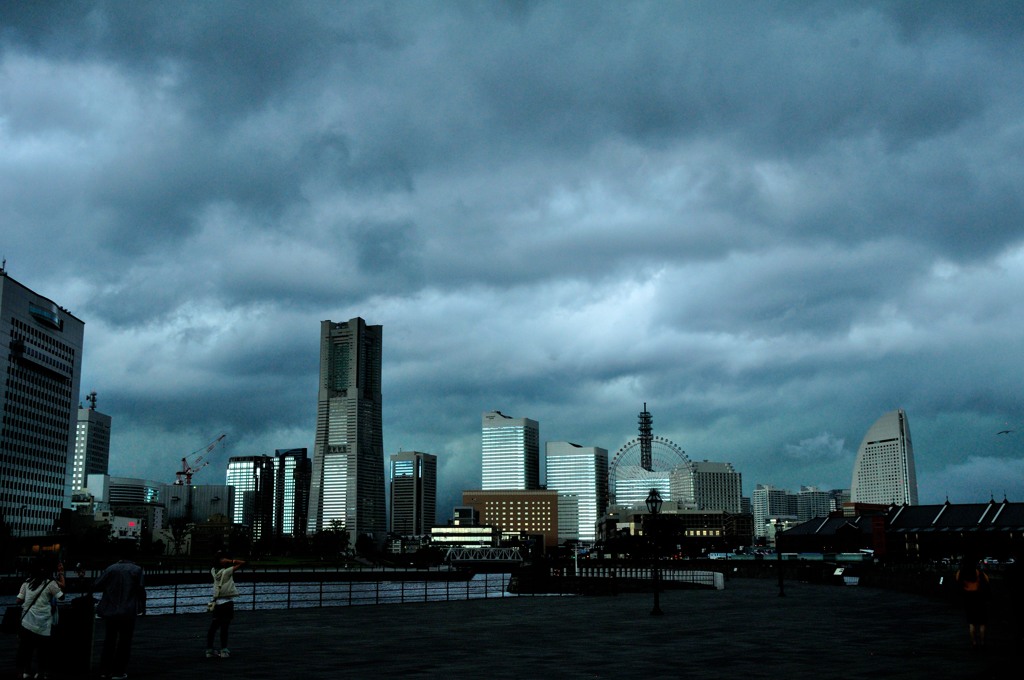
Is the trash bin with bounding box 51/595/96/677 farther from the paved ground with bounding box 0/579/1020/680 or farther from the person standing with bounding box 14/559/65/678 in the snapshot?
the person standing with bounding box 14/559/65/678

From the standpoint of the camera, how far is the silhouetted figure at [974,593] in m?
22.6

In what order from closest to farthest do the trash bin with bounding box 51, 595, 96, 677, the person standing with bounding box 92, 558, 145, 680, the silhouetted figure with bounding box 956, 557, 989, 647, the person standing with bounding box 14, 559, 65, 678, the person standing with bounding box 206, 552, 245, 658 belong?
the person standing with bounding box 14, 559, 65, 678
the person standing with bounding box 92, 558, 145, 680
the trash bin with bounding box 51, 595, 96, 677
the person standing with bounding box 206, 552, 245, 658
the silhouetted figure with bounding box 956, 557, 989, 647

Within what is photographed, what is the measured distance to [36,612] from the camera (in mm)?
17891

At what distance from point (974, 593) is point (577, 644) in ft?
34.0

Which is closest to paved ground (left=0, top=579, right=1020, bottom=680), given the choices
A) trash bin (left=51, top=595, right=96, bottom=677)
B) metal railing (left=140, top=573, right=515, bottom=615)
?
trash bin (left=51, top=595, right=96, bottom=677)

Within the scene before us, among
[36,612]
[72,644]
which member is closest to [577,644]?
[72,644]

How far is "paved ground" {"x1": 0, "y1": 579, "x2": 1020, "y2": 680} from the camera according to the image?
19.9 meters

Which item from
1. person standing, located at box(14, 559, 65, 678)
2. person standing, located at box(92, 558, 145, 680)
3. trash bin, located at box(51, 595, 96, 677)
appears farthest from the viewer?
trash bin, located at box(51, 595, 96, 677)

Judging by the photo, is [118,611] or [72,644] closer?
[118,611]

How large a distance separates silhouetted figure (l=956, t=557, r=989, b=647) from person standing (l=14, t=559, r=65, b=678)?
20432mm

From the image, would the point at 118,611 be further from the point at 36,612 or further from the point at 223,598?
the point at 223,598

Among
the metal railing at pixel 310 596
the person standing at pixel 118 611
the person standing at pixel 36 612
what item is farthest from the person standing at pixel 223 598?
the metal railing at pixel 310 596

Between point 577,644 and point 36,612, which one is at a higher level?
point 36,612

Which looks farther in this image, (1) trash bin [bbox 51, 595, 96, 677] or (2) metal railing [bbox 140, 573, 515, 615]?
(2) metal railing [bbox 140, 573, 515, 615]
